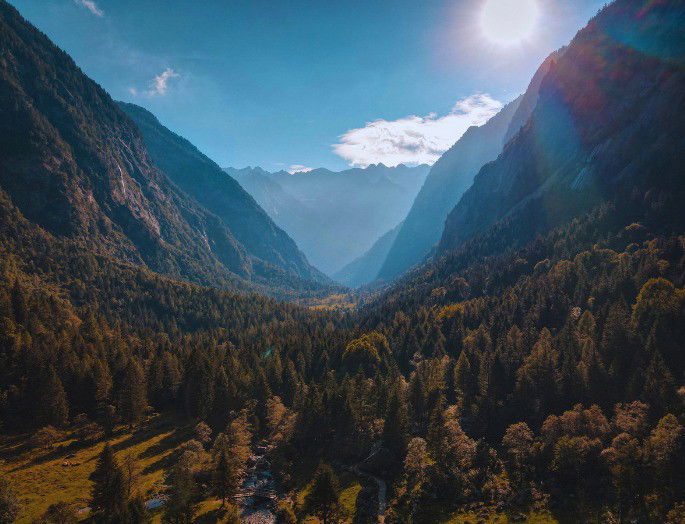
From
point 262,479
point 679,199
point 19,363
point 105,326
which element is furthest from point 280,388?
point 679,199

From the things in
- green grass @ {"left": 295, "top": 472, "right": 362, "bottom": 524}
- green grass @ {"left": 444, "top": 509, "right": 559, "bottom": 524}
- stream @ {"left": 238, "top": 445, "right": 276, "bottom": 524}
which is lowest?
green grass @ {"left": 444, "top": 509, "right": 559, "bottom": 524}

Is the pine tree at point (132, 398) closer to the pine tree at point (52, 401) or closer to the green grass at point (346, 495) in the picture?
the pine tree at point (52, 401)

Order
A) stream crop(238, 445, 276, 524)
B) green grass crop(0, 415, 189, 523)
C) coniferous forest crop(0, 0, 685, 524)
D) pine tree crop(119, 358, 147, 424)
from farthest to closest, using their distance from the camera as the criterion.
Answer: pine tree crop(119, 358, 147, 424)
stream crop(238, 445, 276, 524)
green grass crop(0, 415, 189, 523)
coniferous forest crop(0, 0, 685, 524)

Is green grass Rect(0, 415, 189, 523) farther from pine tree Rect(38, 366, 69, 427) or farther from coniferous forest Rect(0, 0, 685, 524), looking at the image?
pine tree Rect(38, 366, 69, 427)

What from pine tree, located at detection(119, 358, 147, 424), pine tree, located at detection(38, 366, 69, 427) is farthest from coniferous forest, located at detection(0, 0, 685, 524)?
pine tree, located at detection(119, 358, 147, 424)

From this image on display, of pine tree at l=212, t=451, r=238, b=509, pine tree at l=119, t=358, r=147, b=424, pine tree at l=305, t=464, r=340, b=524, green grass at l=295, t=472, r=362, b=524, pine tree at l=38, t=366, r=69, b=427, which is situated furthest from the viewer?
pine tree at l=119, t=358, r=147, b=424

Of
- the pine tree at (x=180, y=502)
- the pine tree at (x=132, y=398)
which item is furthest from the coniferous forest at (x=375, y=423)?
the pine tree at (x=132, y=398)

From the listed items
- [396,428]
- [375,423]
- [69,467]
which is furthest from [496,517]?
[69,467]

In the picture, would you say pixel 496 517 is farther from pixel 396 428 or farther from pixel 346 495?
pixel 346 495
